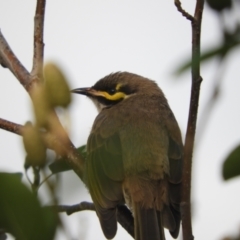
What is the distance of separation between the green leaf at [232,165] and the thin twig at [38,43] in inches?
71.8

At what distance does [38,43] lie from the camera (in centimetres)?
415

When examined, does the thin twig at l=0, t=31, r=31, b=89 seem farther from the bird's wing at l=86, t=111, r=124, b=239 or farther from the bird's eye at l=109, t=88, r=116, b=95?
the bird's eye at l=109, t=88, r=116, b=95

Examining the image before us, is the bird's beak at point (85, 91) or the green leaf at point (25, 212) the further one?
the bird's beak at point (85, 91)

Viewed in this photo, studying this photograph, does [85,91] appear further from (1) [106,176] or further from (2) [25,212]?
(2) [25,212]

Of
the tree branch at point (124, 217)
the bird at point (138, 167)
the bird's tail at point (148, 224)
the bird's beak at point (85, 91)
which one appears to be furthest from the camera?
the bird's beak at point (85, 91)

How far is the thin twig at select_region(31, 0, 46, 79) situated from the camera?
394 centimetres

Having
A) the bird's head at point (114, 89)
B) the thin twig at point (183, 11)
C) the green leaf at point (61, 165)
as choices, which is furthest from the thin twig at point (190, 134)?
the bird's head at point (114, 89)

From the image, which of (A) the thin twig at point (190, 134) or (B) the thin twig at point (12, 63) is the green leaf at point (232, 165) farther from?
(B) the thin twig at point (12, 63)

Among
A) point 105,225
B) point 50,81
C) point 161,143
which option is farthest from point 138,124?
point 50,81

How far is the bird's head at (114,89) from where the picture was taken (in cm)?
588

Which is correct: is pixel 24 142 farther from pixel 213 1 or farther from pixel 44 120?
pixel 213 1

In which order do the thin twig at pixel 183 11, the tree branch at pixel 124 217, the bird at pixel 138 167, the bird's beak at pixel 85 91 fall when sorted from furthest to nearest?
the bird's beak at pixel 85 91 → the tree branch at pixel 124 217 → the bird at pixel 138 167 → the thin twig at pixel 183 11

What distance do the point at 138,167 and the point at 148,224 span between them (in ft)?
2.10

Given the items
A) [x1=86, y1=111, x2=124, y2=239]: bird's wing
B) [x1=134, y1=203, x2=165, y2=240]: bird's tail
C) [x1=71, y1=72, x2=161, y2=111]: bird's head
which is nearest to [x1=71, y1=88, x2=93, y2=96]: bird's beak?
[x1=71, y1=72, x2=161, y2=111]: bird's head
